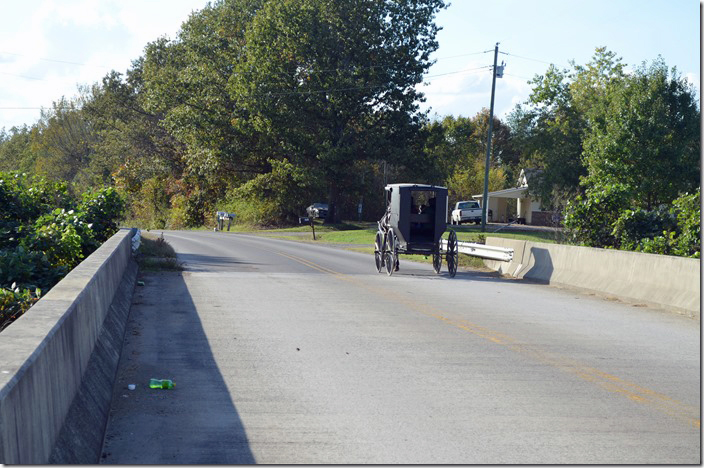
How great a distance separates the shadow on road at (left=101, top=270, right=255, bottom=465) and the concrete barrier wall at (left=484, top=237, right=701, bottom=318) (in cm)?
831

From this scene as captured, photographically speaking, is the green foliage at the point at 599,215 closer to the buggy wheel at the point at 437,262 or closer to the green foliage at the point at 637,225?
the green foliage at the point at 637,225

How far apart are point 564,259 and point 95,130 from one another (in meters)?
90.7

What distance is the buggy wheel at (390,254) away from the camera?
20891 millimetres

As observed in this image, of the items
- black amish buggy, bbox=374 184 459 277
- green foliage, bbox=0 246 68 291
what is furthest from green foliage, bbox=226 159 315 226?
green foliage, bbox=0 246 68 291

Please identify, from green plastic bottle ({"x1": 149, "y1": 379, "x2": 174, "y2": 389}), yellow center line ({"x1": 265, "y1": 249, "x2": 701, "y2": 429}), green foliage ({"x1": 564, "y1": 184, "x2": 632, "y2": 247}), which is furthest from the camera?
green foliage ({"x1": 564, "y1": 184, "x2": 632, "y2": 247})

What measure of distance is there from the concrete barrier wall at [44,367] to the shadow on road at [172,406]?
54cm

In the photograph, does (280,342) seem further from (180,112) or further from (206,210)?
(206,210)

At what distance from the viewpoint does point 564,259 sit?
19750 mm

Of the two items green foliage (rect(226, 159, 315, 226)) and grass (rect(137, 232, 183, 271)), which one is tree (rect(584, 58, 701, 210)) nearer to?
green foliage (rect(226, 159, 315, 226))

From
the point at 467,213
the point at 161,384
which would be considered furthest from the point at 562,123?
the point at 161,384

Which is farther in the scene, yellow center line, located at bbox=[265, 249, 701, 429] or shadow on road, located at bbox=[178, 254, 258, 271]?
shadow on road, located at bbox=[178, 254, 258, 271]

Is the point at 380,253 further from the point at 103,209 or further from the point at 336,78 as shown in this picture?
the point at 336,78

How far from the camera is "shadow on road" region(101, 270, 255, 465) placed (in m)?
5.96

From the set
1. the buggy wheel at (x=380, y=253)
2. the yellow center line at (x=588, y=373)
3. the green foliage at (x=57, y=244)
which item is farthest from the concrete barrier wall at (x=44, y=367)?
the buggy wheel at (x=380, y=253)
